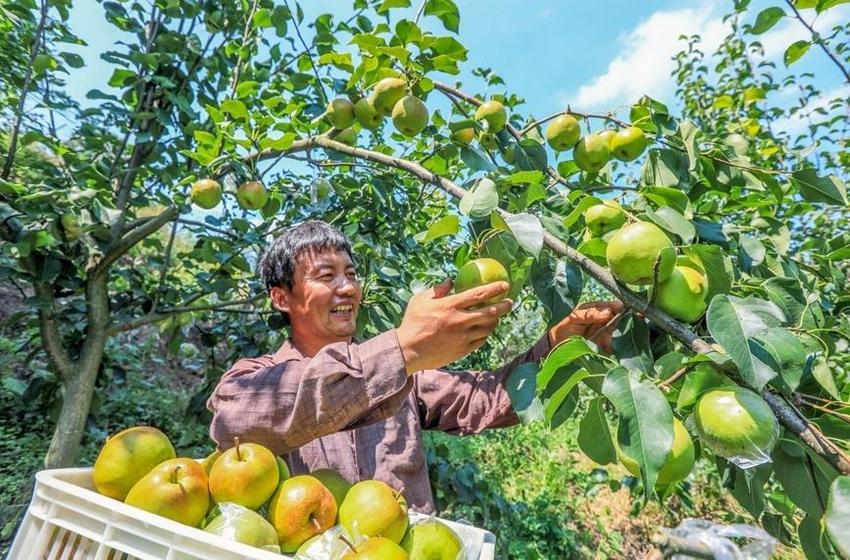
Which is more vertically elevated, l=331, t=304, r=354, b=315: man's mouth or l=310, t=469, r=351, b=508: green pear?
l=331, t=304, r=354, b=315: man's mouth

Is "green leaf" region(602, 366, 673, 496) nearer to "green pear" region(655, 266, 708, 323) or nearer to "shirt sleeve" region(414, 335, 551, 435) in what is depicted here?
"green pear" region(655, 266, 708, 323)

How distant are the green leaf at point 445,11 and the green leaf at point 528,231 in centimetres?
78

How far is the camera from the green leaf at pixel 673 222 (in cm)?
85

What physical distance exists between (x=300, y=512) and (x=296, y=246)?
99 centimetres

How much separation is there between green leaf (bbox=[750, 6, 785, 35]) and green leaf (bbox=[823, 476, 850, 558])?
128cm

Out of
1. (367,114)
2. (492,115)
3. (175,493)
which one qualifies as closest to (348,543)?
(175,493)

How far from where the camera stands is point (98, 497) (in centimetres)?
70

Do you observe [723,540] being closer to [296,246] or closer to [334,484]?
[334,484]

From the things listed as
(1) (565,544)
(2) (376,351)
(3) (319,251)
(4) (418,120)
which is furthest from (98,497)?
(1) (565,544)

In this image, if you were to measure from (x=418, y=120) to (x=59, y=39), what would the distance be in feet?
6.07

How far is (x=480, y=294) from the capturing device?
888 mm

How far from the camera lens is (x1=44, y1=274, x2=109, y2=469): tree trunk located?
200 centimetres

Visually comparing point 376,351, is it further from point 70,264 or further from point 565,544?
point 565,544

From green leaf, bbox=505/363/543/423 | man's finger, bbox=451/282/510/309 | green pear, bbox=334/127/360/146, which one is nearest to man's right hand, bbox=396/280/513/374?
man's finger, bbox=451/282/510/309
